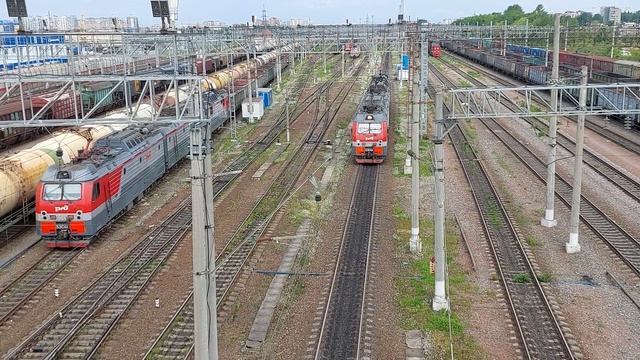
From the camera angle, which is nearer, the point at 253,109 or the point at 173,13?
the point at 173,13

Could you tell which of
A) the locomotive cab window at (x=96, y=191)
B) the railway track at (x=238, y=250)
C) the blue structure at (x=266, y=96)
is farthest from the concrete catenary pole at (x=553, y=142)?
the blue structure at (x=266, y=96)

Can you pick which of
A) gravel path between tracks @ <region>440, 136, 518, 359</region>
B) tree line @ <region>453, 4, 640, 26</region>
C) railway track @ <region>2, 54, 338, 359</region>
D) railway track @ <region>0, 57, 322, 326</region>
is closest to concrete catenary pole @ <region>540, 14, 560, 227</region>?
gravel path between tracks @ <region>440, 136, 518, 359</region>

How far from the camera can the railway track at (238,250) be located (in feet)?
47.8

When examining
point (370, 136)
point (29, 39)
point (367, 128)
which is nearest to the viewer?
point (370, 136)

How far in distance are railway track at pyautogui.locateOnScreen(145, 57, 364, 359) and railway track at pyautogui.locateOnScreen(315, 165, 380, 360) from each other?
266cm

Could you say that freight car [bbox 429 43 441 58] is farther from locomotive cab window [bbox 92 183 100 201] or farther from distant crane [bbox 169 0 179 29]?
distant crane [bbox 169 0 179 29]

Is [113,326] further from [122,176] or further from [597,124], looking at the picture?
[597,124]

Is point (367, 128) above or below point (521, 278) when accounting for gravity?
above

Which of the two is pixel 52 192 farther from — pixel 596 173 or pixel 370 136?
pixel 596 173

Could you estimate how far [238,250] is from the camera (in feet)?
67.9

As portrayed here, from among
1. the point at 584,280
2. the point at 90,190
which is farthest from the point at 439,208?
the point at 90,190

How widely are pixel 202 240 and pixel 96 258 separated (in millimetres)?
11150

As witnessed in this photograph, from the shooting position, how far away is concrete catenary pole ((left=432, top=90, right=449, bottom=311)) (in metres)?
15.1

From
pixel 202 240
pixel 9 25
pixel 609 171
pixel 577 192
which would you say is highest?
pixel 9 25
